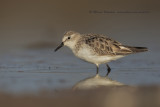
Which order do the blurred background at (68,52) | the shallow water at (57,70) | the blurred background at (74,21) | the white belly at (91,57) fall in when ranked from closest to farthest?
the blurred background at (68,52)
the shallow water at (57,70)
the white belly at (91,57)
the blurred background at (74,21)

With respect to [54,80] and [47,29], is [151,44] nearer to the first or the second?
[47,29]

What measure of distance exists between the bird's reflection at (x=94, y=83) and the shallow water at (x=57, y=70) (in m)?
0.16

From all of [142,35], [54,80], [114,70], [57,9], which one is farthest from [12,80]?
[57,9]

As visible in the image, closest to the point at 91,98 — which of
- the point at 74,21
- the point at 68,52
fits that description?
the point at 68,52

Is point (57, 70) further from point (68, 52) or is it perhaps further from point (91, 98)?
point (91, 98)

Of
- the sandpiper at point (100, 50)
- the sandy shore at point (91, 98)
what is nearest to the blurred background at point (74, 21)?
the sandpiper at point (100, 50)

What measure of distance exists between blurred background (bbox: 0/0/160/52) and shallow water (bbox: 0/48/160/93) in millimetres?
1486

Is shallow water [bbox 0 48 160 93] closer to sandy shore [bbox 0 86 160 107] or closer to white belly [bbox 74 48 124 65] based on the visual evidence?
white belly [bbox 74 48 124 65]

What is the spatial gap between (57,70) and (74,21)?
6.04 metres

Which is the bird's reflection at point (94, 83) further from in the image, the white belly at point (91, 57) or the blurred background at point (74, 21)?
the blurred background at point (74, 21)

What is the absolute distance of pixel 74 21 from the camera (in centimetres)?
1658

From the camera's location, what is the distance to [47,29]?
52.0 ft

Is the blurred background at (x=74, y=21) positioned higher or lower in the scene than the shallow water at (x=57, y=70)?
higher

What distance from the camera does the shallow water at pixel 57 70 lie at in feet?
30.1
